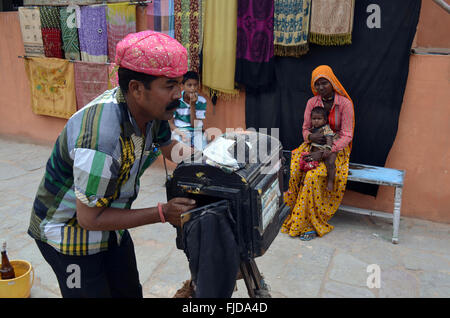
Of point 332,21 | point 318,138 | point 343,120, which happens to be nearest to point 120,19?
point 332,21

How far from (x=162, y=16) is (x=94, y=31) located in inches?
46.2

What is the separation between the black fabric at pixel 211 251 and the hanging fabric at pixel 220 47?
354cm

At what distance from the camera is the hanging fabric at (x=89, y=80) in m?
5.82

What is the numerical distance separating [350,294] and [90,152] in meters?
2.44

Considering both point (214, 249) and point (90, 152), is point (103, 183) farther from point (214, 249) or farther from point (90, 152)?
point (214, 249)

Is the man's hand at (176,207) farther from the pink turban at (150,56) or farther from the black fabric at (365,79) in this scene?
the black fabric at (365,79)

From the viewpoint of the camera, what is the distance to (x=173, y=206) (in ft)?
4.89

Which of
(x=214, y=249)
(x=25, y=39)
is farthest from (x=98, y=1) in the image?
A: (x=214, y=249)

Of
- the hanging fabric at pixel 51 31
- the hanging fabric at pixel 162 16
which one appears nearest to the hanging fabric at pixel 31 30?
the hanging fabric at pixel 51 31

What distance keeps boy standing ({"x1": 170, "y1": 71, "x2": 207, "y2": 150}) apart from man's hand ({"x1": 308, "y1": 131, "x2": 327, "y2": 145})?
4.13 feet

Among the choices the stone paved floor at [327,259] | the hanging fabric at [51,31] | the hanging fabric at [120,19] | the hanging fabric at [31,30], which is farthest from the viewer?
the hanging fabric at [31,30]

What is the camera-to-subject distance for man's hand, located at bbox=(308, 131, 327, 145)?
3.95 m

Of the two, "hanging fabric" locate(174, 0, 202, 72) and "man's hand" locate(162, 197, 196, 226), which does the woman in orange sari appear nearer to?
"hanging fabric" locate(174, 0, 202, 72)

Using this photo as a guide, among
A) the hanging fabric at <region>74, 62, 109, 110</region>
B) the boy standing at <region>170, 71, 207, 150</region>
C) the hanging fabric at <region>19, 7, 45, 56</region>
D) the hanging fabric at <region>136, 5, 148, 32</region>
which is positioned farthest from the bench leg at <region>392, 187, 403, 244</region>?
the hanging fabric at <region>19, 7, 45, 56</region>
